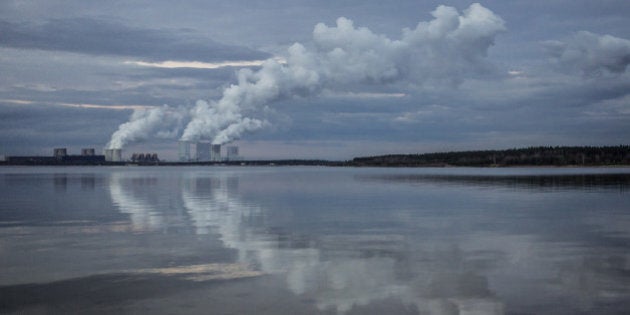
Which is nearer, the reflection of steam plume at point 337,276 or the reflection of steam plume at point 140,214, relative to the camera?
the reflection of steam plume at point 337,276

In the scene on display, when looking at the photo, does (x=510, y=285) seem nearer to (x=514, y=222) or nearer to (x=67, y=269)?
(x=67, y=269)

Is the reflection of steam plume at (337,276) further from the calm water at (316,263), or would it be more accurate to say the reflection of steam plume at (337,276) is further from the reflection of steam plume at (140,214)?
the reflection of steam plume at (140,214)

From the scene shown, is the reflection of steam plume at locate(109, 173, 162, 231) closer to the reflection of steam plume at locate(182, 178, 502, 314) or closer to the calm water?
the calm water

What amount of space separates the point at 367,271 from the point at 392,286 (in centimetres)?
191

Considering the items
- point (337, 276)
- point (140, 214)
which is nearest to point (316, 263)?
Answer: point (337, 276)

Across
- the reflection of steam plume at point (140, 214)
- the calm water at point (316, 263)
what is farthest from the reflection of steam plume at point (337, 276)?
the reflection of steam plume at point (140, 214)

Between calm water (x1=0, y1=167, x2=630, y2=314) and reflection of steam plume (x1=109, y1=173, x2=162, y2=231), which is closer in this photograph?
calm water (x1=0, y1=167, x2=630, y2=314)

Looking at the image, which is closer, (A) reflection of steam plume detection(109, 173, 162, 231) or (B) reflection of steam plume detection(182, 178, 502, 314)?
(B) reflection of steam plume detection(182, 178, 502, 314)

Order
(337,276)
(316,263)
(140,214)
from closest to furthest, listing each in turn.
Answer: (337,276) → (316,263) → (140,214)

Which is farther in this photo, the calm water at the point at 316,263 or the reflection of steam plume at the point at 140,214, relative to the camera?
the reflection of steam plume at the point at 140,214

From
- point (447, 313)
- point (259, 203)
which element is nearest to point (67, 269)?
point (447, 313)

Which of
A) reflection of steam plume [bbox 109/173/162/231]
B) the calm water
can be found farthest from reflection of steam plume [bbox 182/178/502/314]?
reflection of steam plume [bbox 109/173/162/231]

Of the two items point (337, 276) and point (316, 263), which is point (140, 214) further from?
point (337, 276)

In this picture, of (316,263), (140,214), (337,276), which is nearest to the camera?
(337,276)
